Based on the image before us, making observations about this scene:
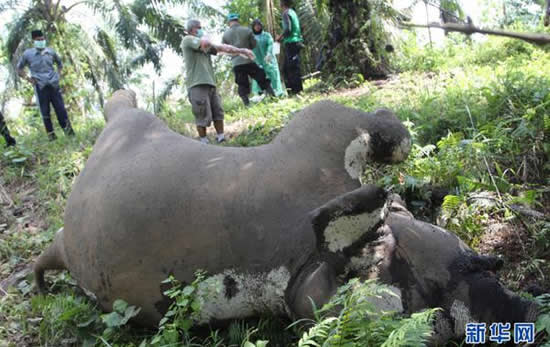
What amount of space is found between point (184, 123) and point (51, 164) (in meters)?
1.90

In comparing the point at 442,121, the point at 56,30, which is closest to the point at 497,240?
the point at 442,121

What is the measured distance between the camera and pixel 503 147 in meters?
3.64

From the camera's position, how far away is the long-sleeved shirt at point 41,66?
22.3ft

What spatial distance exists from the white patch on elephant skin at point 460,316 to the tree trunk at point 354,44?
5.91m

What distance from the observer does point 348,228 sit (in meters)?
2.08

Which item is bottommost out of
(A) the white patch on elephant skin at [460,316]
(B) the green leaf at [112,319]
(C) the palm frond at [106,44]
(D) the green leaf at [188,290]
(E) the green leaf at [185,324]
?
(A) the white patch on elephant skin at [460,316]

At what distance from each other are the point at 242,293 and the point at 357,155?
0.90 m

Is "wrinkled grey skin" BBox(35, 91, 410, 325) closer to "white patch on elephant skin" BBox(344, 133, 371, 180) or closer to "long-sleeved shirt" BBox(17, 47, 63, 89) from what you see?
"white patch on elephant skin" BBox(344, 133, 371, 180)

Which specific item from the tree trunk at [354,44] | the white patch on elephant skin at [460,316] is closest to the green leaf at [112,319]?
the white patch on elephant skin at [460,316]

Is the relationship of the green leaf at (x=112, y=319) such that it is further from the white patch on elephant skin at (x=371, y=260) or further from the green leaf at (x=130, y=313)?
the white patch on elephant skin at (x=371, y=260)

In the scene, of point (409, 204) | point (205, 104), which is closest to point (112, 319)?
point (409, 204)

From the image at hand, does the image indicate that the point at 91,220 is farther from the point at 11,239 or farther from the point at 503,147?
the point at 503,147

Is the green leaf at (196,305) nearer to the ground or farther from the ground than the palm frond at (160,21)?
nearer to the ground

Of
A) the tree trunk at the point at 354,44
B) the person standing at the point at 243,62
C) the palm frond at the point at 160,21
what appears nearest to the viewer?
the tree trunk at the point at 354,44
